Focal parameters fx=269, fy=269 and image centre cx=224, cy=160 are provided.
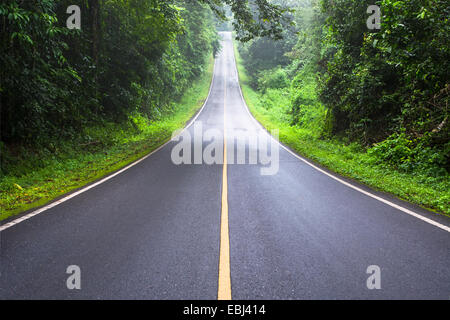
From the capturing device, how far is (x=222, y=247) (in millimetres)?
4004

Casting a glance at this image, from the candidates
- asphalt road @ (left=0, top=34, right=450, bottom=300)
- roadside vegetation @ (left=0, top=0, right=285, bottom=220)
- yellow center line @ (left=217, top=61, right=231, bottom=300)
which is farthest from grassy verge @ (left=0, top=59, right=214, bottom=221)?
yellow center line @ (left=217, top=61, right=231, bottom=300)

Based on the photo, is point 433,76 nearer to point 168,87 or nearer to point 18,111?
point 18,111

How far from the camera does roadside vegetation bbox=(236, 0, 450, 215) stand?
24.2 ft

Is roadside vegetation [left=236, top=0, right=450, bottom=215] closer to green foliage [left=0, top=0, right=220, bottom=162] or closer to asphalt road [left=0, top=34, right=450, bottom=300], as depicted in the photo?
asphalt road [left=0, top=34, right=450, bottom=300]

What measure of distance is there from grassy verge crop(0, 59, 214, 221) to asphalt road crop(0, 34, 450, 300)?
2.71 ft

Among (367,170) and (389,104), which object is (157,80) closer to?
(389,104)

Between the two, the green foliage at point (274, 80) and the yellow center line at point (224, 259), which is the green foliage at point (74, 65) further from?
the green foliage at point (274, 80)

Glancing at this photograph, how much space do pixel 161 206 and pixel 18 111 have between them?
5755mm

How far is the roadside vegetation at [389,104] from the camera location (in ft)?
24.2

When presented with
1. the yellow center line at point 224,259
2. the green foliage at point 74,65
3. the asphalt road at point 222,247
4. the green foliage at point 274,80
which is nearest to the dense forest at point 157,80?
the green foliage at point 74,65

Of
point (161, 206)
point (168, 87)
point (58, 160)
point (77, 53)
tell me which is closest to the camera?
point (161, 206)

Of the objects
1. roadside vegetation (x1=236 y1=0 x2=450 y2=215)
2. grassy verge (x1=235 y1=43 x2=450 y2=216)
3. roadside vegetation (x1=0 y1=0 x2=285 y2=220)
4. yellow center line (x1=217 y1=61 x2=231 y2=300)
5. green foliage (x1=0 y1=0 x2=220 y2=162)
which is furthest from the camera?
green foliage (x1=0 y1=0 x2=220 y2=162)

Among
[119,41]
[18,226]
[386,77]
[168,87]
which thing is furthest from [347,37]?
[168,87]

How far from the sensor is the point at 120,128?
15.5 meters
